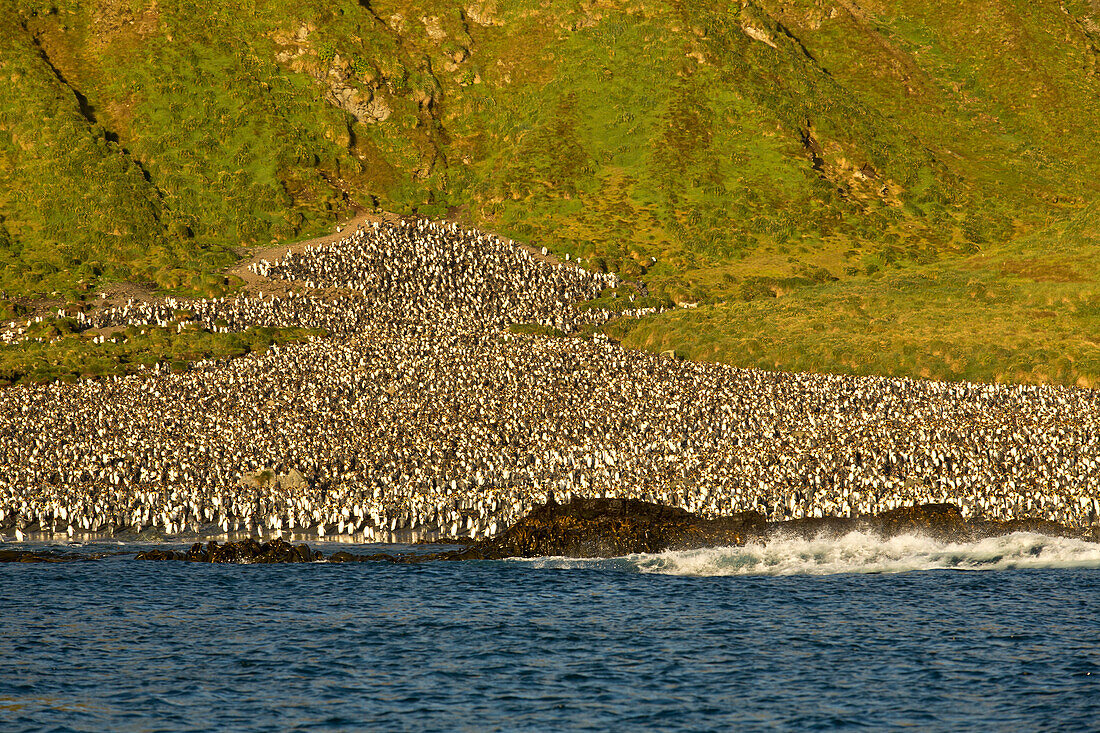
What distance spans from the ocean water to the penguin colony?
7.08 m

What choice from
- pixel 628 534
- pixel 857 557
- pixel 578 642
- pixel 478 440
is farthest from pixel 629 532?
pixel 478 440

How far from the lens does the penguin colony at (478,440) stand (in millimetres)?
42906

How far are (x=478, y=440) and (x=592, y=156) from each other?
7706 centimetres

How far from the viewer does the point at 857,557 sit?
35.0 m

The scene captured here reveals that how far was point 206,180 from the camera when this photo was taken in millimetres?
114062

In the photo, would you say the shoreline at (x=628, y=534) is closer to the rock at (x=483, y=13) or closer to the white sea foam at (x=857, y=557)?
the white sea foam at (x=857, y=557)

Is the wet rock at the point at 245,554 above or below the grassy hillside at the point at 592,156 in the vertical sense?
below

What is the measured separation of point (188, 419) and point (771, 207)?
246ft

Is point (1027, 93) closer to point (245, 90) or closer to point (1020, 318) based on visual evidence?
point (1020, 318)

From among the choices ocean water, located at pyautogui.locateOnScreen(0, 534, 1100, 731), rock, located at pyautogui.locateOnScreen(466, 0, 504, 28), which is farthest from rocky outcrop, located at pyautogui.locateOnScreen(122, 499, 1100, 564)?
rock, located at pyautogui.locateOnScreen(466, 0, 504, 28)

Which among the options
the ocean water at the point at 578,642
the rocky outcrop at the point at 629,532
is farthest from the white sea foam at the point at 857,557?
the rocky outcrop at the point at 629,532

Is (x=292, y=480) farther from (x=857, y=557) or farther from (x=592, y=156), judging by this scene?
(x=592, y=156)

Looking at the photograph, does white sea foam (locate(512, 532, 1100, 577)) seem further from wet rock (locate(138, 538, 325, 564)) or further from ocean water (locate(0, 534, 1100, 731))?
wet rock (locate(138, 538, 325, 564))

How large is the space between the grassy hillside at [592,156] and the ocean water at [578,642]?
137 feet
